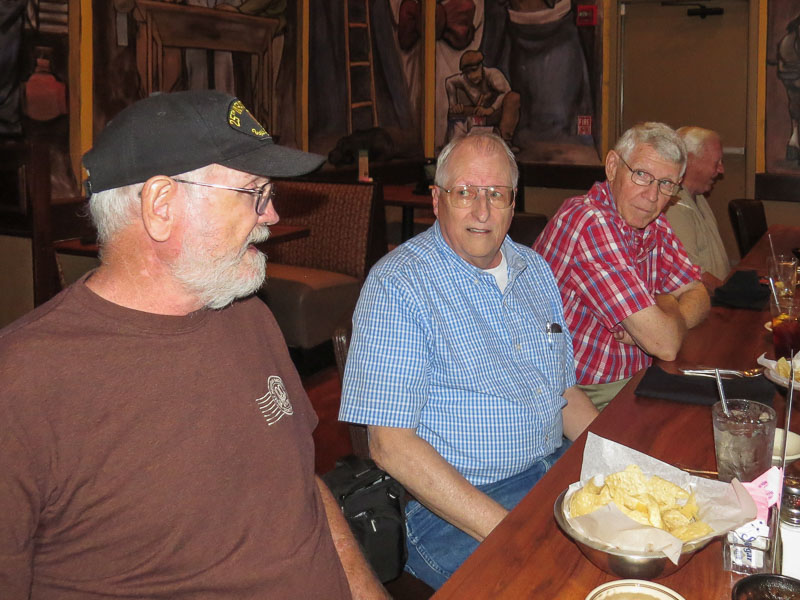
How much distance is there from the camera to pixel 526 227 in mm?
6492

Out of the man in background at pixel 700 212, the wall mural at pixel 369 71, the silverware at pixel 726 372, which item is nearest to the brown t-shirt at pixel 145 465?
the silverware at pixel 726 372

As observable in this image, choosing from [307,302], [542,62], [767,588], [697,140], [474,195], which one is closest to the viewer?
[767,588]

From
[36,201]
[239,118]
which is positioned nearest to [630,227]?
[239,118]

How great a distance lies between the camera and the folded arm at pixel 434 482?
1704 millimetres

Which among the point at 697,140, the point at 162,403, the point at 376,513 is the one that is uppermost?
the point at 697,140

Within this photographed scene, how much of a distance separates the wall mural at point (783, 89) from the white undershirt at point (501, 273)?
597 cm

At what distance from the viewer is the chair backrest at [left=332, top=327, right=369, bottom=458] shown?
192cm

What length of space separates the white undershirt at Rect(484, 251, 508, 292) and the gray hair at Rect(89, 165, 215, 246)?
1.05m

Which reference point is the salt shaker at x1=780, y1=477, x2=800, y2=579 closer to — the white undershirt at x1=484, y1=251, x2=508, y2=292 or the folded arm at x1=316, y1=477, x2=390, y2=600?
the folded arm at x1=316, y1=477, x2=390, y2=600

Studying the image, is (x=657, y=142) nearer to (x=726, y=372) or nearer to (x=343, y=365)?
(x=726, y=372)

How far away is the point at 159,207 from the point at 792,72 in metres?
7.11

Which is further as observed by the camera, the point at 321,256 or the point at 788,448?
the point at 321,256

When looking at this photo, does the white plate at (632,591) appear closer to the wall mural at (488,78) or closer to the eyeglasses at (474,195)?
the eyeglasses at (474,195)

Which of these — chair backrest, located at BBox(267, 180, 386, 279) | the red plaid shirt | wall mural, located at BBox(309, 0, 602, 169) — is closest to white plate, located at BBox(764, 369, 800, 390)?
the red plaid shirt
